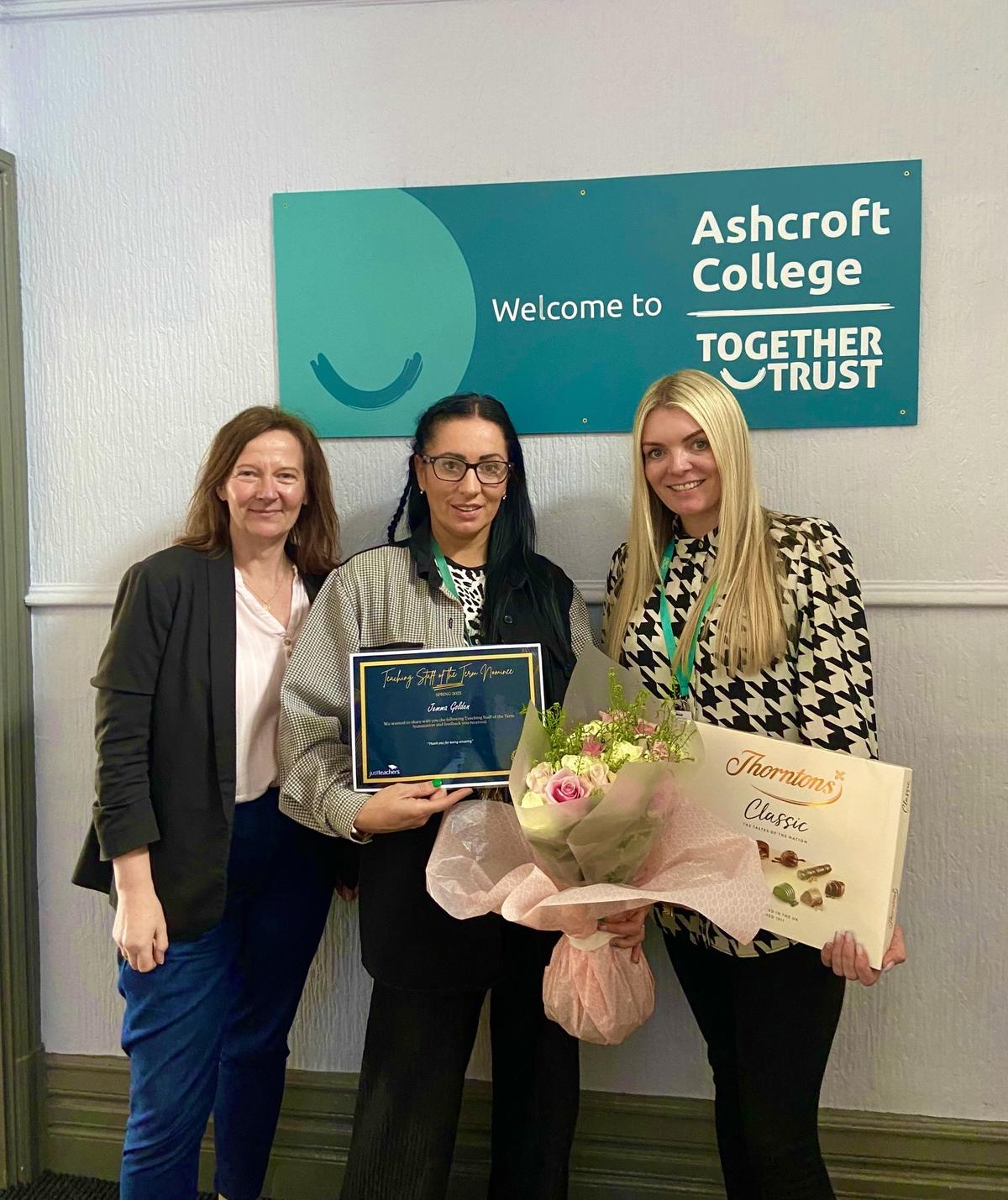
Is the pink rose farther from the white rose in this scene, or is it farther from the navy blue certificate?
the navy blue certificate

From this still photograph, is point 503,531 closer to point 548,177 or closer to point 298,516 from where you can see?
point 298,516

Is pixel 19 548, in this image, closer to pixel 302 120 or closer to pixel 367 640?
pixel 367 640

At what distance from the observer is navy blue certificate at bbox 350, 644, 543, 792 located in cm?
147

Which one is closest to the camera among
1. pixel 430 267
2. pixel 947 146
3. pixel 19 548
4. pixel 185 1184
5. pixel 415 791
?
pixel 415 791

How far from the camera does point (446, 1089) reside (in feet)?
4.82

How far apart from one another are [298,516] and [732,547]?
85cm

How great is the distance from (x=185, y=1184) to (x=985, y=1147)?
167cm

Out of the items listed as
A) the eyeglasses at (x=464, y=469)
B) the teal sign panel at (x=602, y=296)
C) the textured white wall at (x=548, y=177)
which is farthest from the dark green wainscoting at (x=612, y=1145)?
the teal sign panel at (x=602, y=296)

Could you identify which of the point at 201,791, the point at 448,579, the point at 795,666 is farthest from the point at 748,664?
the point at 201,791

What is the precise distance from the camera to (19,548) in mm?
2049

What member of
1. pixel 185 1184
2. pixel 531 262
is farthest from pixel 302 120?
pixel 185 1184

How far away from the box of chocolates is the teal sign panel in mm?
800

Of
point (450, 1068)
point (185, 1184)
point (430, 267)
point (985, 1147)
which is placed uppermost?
point (430, 267)

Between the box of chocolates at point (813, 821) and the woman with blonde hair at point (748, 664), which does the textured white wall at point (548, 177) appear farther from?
the box of chocolates at point (813, 821)
